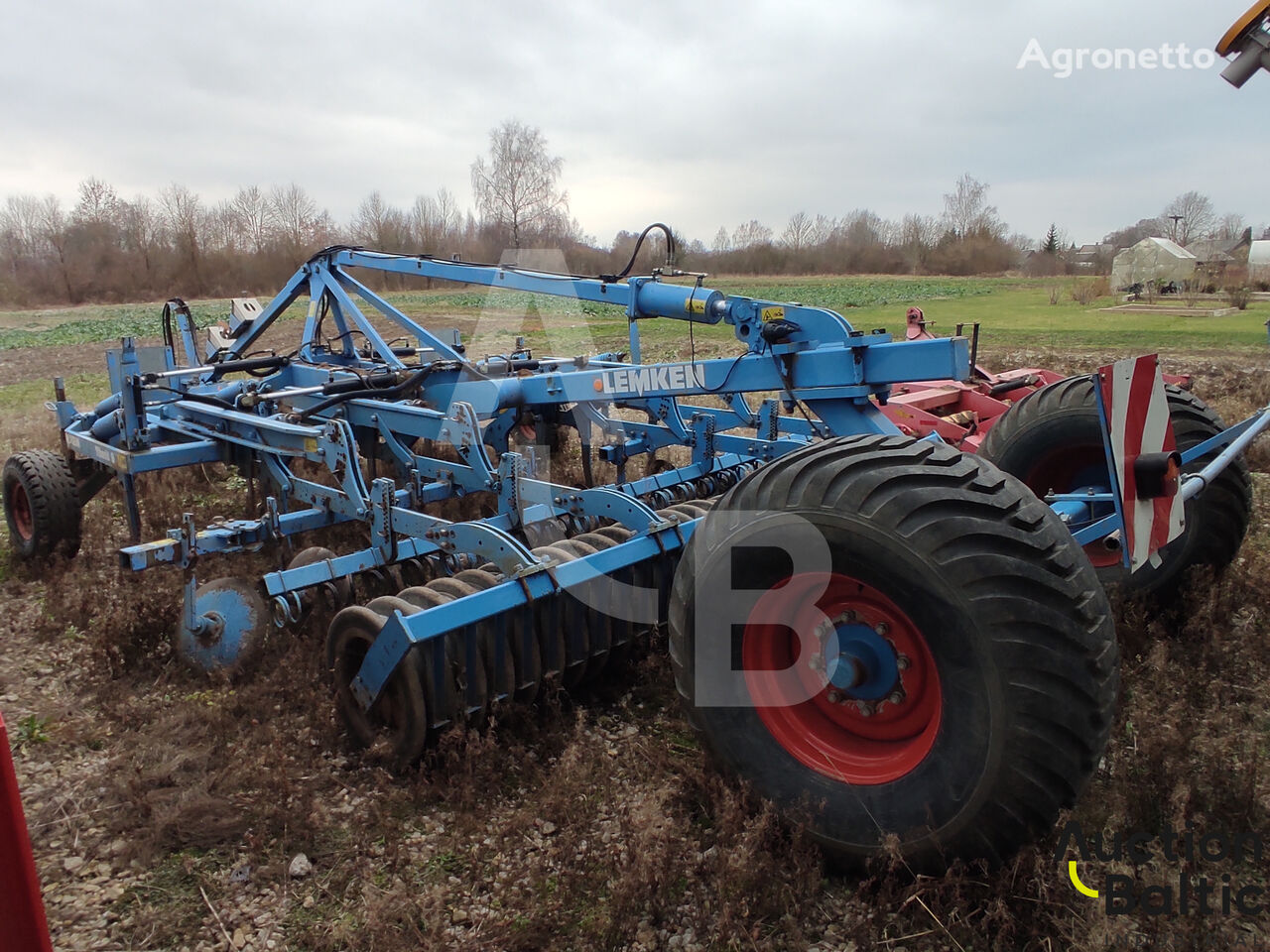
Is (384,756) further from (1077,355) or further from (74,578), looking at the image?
(1077,355)

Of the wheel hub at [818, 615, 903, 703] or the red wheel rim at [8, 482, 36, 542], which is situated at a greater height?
the wheel hub at [818, 615, 903, 703]

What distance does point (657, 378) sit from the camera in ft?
13.5

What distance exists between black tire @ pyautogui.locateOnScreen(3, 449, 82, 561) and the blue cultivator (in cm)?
2

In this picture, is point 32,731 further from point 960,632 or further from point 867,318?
point 867,318

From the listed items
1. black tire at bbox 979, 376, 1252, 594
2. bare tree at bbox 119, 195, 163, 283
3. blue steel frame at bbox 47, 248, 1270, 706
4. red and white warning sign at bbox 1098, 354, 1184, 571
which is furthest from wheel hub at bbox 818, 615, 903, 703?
bare tree at bbox 119, 195, 163, 283

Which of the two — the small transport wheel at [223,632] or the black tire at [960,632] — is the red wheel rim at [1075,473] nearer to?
the black tire at [960,632]

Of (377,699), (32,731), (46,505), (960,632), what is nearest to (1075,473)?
(960,632)

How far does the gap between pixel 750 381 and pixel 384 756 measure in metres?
2.29

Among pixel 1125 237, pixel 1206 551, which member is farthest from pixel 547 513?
pixel 1125 237

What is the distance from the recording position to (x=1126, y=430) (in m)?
2.88

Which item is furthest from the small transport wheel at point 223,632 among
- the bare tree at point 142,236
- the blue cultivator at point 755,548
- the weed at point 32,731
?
the bare tree at point 142,236

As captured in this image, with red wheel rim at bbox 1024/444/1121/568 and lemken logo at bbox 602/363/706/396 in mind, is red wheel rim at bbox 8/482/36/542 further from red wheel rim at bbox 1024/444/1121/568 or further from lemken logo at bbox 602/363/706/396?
red wheel rim at bbox 1024/444/1121/568

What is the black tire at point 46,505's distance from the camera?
18.6 ft

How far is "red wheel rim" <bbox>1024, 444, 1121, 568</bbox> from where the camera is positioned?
4.25 metres
